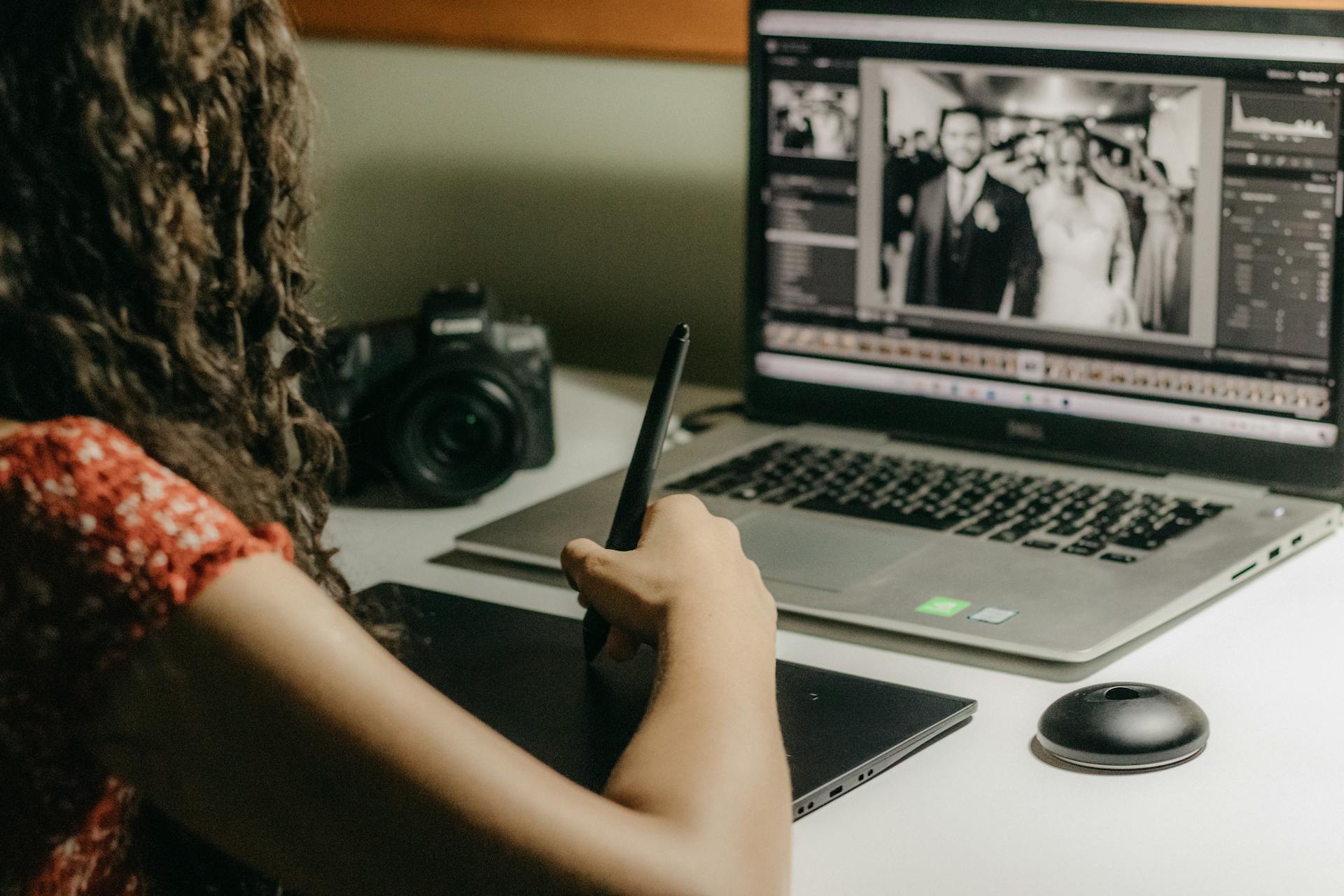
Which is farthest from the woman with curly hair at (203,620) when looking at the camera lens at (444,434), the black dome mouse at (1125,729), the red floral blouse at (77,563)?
the camera lens at (444,434)

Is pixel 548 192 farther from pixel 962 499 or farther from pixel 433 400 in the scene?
pixel 962 499

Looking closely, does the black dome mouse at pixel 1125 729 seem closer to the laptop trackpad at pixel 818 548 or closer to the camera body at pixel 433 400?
the laptop trackpad at pixel 818 548

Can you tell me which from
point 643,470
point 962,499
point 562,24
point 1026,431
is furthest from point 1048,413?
point 562,24

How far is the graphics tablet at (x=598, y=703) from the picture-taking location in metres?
0.74

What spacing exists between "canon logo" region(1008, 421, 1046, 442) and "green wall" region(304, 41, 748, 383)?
1.36 ft

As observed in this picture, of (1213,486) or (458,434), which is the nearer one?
(1213,486)

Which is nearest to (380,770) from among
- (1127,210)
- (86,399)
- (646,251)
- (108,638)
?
(108,638)

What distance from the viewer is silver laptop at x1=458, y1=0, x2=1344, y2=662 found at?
38.5 inches

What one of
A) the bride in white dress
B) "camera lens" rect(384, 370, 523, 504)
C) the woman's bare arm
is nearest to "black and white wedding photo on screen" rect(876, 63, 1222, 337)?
the bride in white dress

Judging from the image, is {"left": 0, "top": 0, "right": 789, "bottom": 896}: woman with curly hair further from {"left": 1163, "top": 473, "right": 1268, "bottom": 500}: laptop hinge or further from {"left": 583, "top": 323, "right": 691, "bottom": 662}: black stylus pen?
{"left": 1163, "top": 473, "right": 1268, "bottom": 500}: laptop hinge

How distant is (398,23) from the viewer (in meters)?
1.56

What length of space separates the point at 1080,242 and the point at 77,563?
2.55 feet

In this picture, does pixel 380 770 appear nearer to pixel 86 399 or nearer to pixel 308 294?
pixel 86 399

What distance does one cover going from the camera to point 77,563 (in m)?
0.54
